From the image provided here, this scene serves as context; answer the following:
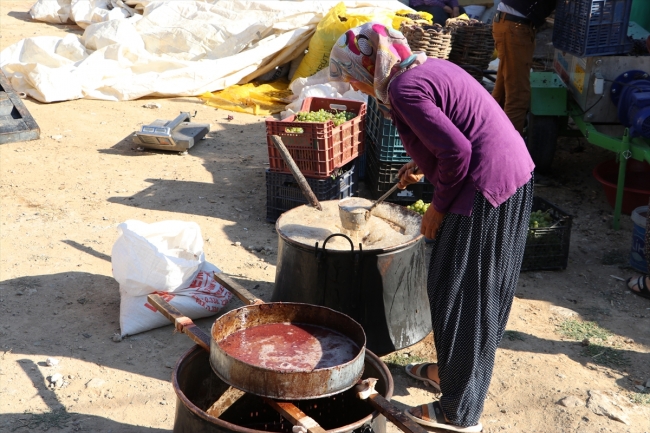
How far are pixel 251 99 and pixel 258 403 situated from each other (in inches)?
237

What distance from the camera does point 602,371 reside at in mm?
4215

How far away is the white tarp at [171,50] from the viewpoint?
883 cm

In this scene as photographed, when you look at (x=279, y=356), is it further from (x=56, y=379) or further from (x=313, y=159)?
(x=313, y=159)

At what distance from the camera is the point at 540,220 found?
5.41 meters

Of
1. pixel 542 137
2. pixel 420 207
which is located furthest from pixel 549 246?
pixel 542 137

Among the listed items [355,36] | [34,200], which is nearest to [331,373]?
[355,36]

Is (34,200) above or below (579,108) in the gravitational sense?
below

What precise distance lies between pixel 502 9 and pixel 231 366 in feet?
16.6

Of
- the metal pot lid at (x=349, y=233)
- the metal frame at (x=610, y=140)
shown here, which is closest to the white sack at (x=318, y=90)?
the metal frame at (x=610, y=140)

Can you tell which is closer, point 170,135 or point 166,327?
point 166,327

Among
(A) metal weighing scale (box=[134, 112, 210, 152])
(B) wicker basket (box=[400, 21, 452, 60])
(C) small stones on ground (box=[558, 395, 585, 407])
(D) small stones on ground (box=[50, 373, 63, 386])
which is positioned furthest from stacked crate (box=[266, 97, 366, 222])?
(C) small stones on ground (box=[558, 395, 585, 407])

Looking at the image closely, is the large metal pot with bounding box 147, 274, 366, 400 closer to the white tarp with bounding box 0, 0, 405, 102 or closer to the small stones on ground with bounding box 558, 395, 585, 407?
the small stones on ground with bounding box 558, 395, 585, 407

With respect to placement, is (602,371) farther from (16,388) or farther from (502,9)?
(502,9)

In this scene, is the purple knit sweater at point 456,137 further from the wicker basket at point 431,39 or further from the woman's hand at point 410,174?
the wicker basket at point 431,39
